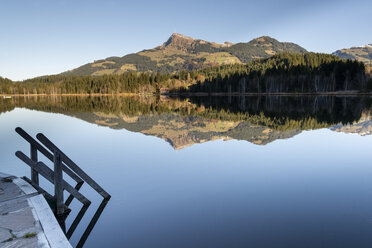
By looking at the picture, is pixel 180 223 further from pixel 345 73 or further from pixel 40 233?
pixel 345 73

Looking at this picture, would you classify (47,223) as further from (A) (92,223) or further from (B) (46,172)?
(B) (46,172)

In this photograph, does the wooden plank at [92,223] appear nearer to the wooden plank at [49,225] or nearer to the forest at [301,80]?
the wooden plank at [49,225]

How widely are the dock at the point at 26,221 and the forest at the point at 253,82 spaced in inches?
5089

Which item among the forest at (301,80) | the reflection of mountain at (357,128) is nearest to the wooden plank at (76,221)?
the reflection of mountain at (357,128)

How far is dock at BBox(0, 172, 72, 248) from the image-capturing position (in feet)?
17.4

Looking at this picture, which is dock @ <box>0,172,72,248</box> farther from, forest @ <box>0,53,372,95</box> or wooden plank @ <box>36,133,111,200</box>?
forest @ <box>0,53,372,95</box>

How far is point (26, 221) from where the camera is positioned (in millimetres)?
6184

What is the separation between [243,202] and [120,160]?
9.24 m

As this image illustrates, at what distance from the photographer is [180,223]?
25.2 feet

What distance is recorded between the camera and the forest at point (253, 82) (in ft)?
401

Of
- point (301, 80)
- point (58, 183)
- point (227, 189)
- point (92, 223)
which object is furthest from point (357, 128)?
point (301, 80)

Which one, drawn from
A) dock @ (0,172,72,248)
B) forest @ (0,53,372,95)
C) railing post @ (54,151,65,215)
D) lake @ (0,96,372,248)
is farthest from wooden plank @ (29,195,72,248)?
forest @ (0,53,372,95)

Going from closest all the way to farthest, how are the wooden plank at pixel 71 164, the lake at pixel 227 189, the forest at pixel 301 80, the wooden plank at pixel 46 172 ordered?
the lake at pixel 227 189
the wooden plank at pixel 71 164
the wooden plank at pixel 46 172
the forest at pixel 301 80

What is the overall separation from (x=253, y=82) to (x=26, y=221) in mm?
147410
